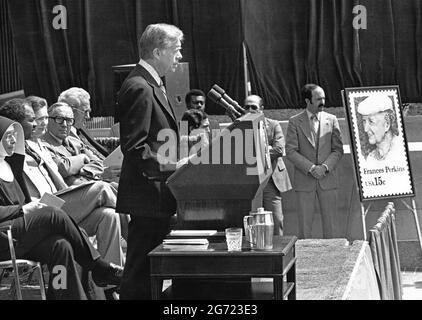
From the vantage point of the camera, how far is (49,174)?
7336 millimetres

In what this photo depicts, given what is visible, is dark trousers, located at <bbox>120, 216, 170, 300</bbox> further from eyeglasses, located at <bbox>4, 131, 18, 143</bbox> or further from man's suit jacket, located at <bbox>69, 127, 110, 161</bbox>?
man's suit jacket, located at <bbox>69, 127, 110, 161</bbox>

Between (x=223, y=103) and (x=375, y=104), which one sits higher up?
(x=223, y=103)

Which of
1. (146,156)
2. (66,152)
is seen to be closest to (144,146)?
(146,156)

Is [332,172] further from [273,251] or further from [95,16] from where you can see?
[273,251]

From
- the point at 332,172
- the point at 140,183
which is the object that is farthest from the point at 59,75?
the point at 140,183

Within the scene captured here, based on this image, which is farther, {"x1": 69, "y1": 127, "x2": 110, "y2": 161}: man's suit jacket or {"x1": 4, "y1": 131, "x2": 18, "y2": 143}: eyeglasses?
{"x1": 69, "y1": 127, "x2": 110, "y2": 161}: man's suit jacket

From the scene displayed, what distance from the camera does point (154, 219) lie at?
5.42m

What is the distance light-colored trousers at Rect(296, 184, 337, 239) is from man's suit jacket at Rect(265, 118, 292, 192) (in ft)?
0.74

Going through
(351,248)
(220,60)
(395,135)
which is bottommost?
(351,248)

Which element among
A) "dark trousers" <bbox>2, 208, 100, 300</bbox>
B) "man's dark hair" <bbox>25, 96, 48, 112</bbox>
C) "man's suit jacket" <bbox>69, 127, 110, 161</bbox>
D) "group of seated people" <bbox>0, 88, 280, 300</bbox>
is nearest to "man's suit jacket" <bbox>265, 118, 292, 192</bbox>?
"group of seated people" <bbox>0, 88, 280, 300</bbox>

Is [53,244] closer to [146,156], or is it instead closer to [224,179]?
[146,156]

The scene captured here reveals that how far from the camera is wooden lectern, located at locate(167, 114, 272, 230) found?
15.9ft

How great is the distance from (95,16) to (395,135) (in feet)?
11.6

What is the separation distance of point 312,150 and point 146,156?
4583mm
